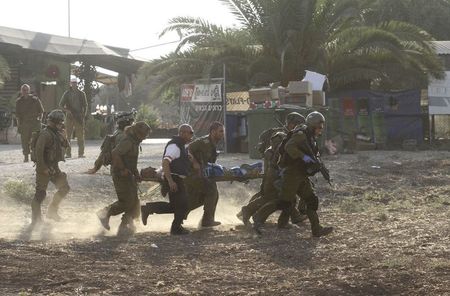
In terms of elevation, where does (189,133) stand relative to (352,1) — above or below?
below

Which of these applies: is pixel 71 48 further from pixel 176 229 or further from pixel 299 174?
pixel 299 174

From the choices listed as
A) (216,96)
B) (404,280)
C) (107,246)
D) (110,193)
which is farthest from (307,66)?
(404,280)

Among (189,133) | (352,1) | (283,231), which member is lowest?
(283,231)

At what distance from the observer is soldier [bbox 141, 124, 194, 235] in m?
8.62

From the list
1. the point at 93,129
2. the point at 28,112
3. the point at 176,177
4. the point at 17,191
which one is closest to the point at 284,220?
the point at 176,177

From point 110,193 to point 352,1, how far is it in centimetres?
1064

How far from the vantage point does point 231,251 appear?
7.66 meters

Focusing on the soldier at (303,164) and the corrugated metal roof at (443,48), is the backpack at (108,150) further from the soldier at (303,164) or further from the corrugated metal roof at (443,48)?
the corrugated metal roof at (443,48)

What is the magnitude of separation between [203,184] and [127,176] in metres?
0.98

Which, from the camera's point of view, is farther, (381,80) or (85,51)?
(85,51)

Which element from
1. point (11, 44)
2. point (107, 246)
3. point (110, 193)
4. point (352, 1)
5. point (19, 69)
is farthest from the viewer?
point (19, 69)

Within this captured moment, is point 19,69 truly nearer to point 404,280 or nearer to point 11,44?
point 11,44

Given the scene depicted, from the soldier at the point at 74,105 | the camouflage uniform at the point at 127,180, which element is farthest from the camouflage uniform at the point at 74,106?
the camouflage uniform at the point at 127,180

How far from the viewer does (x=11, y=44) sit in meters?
26.6
